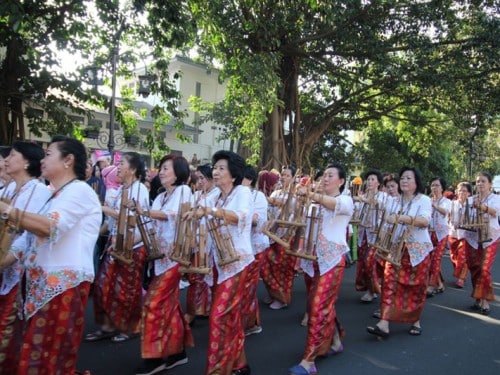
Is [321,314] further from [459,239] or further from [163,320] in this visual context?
[459,239]

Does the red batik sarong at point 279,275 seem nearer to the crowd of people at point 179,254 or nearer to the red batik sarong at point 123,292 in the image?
the crowd of people at point 179,254

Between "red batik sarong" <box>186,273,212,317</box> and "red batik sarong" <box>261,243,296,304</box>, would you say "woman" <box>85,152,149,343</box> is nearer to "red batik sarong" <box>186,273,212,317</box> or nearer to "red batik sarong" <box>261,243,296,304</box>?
"red batik sarong" <box>186,273,212,317</box>

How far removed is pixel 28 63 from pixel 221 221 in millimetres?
6429

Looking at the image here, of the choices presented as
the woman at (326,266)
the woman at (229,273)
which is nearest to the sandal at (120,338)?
the woman at (229,273)

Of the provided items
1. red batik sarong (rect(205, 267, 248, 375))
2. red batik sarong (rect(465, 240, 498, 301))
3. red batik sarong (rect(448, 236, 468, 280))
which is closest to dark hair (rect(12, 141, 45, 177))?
red batik sarong (rect(205, 267, 248, 375))

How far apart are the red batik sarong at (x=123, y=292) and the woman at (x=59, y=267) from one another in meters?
1.54

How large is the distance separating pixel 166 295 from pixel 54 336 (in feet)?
3.71

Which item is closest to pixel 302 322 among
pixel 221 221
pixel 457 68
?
pixel 221 221

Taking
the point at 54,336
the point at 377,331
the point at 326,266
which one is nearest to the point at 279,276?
the point at 377,331

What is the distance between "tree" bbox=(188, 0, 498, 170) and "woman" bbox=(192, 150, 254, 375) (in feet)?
15.1

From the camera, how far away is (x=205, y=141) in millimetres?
26188

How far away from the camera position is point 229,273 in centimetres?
336

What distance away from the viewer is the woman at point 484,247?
5.90 metres

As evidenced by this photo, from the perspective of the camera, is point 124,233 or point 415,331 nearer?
point 124,233
